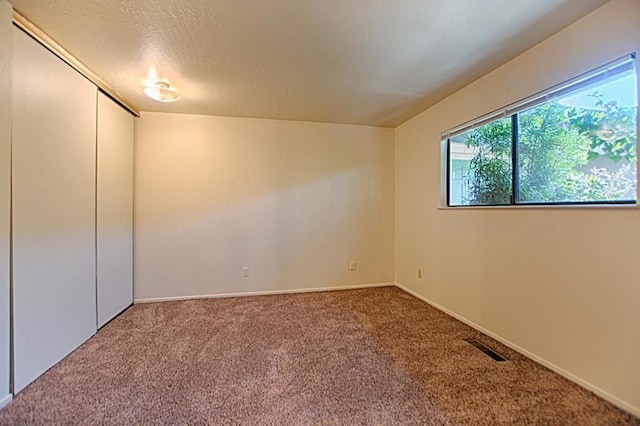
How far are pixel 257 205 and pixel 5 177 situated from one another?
7.73 ft

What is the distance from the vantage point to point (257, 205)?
12.4 feet

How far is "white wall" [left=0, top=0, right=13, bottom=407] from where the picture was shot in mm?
1615

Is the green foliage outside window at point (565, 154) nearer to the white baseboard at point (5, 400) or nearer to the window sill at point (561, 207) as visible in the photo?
the window sill at point (561, 207)

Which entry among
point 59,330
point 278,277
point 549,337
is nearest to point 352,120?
point 278,277

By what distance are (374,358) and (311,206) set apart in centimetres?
220

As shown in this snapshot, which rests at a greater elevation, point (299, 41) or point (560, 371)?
point (299, 41)

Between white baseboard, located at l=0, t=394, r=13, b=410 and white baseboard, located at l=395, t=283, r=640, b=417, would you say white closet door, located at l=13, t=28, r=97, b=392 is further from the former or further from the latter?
white baseboard, located at l=395, t=283, r=640, b=417

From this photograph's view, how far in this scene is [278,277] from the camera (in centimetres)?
384

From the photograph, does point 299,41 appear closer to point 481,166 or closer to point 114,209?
point 481,166

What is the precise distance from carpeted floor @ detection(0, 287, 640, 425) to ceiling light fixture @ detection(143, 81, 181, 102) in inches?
85.8

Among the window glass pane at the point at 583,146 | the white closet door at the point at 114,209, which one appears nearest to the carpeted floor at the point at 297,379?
the white closet door at the point at 114,209

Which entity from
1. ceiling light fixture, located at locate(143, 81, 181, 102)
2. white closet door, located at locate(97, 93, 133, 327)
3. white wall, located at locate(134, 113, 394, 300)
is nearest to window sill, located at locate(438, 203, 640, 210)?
white wall, located at locate(134, 113, 394, 300)

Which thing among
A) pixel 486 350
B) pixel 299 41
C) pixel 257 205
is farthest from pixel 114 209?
pixel 486 350

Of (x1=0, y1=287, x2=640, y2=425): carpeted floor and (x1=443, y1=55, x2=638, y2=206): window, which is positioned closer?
(x1=0, y1=287, x2=640, y2=425): carpeted floor
